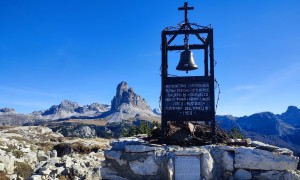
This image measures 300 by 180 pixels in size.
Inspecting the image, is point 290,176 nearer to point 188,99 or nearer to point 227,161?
point 227,161

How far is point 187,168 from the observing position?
450 inches

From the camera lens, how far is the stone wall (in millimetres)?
11344

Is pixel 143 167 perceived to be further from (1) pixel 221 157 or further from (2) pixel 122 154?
(1) pixel 221 157

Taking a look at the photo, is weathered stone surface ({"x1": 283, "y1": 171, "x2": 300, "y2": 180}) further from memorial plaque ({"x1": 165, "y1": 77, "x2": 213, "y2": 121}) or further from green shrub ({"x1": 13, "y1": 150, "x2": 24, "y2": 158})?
green shrub ({"x1": 13, "y1": 150, "x2": 24, "y2": 158})

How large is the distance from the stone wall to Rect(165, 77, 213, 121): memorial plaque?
1163 mm

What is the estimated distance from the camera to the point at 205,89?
40.8 ft

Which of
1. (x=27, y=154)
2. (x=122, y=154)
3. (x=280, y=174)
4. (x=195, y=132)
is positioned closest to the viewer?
(x=280, y=174)

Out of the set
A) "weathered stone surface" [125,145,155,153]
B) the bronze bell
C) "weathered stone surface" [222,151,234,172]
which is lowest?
"weathered stone surface" [222,151,234,172]

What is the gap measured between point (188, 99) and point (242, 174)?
304 cm

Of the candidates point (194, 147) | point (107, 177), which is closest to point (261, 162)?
point (194, 147)

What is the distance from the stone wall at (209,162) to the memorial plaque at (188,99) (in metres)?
1.16

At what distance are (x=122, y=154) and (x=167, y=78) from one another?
308cm

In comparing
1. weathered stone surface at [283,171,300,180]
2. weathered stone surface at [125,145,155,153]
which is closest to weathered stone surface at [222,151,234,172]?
weathered stone surface at [283,171,300,180]

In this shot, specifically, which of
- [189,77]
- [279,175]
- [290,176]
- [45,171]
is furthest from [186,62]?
[45,171]
